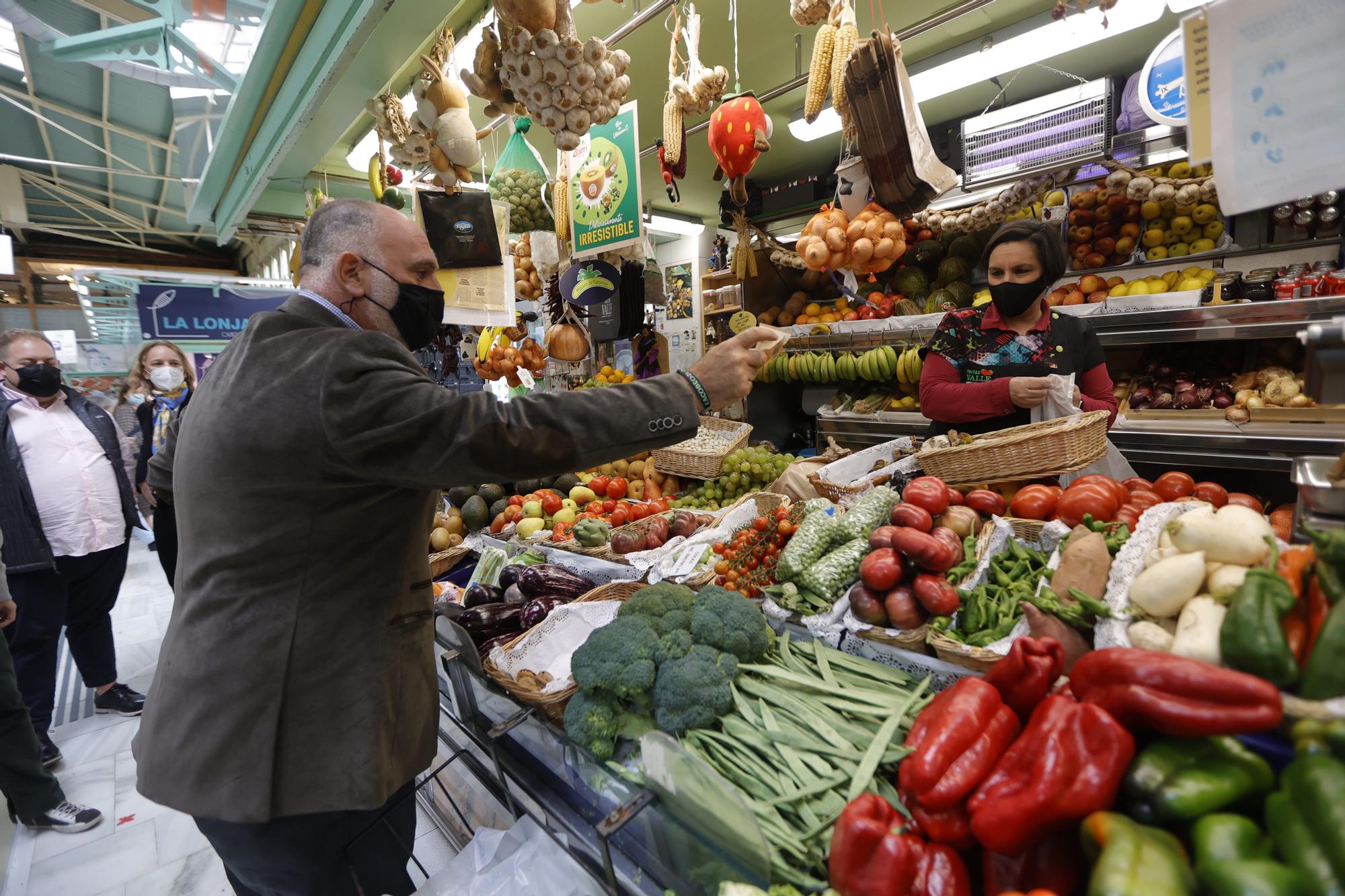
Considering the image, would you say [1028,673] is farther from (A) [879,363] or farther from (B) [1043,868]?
(A) [879,363]

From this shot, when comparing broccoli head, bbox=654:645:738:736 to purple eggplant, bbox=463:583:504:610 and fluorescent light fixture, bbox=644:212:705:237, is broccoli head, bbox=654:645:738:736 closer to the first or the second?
purple eggplant, bbox=463:583:504:610

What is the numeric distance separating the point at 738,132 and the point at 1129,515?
2143mm

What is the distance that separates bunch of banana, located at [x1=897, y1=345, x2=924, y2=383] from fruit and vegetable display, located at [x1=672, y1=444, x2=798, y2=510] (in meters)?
1.89

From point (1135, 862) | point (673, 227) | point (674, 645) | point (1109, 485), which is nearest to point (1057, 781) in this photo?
A: point (1135, 862)

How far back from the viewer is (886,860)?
3.15ft

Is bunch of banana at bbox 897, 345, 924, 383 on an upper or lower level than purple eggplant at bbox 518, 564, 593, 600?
upper

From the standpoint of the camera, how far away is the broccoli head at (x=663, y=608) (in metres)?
1.69

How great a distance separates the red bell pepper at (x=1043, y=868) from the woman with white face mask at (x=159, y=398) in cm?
533

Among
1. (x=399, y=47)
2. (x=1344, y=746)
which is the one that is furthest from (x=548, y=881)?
(x=399, y=47)

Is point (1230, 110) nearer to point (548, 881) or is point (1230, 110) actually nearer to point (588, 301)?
point (548, 881)

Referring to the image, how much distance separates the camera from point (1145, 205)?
173 inches

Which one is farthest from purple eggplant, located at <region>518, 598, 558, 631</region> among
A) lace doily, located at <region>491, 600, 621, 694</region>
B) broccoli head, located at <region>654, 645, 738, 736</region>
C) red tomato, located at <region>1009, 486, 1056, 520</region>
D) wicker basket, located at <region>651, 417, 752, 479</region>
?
red tomato, located at <region>1009, 486, 1056, 520</region>

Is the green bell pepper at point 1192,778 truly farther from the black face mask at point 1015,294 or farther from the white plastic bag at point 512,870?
the black face mask at point 1015,294

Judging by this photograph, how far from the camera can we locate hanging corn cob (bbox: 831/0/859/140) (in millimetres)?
2342
